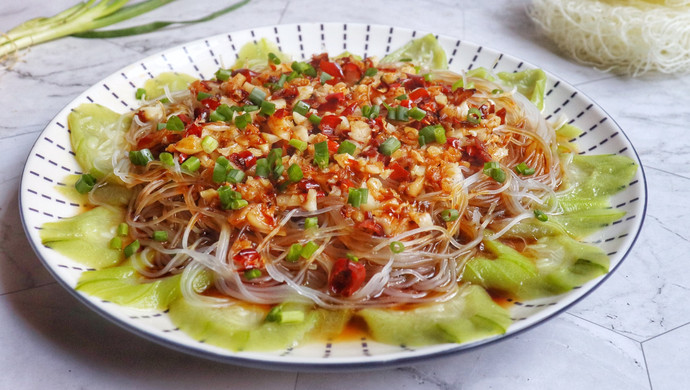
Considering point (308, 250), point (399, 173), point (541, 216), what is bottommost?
point (541, 216)

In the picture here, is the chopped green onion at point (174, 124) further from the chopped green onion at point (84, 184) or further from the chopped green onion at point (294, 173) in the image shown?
the chopped green onion at point (294, 173)

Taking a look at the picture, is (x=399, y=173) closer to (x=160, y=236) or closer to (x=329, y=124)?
(x=329, y=124)

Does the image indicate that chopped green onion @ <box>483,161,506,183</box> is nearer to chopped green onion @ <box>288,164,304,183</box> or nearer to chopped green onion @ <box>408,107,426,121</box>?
chopped green onion @ <box>408,107,426,121</box>

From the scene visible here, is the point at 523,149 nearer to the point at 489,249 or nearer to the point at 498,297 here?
the point at 489,249

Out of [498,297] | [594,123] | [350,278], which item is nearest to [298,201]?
[350,278]

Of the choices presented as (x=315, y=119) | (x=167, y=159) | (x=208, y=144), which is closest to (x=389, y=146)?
(x=315, y=119)

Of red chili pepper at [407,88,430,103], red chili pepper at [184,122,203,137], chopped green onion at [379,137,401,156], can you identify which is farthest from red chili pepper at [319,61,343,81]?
red chili pepper at [184,122,203,137]

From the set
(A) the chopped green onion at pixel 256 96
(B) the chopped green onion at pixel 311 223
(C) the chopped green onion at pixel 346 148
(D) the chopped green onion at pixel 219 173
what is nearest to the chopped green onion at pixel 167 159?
(D) the chopped green onion at pixel 219 173
